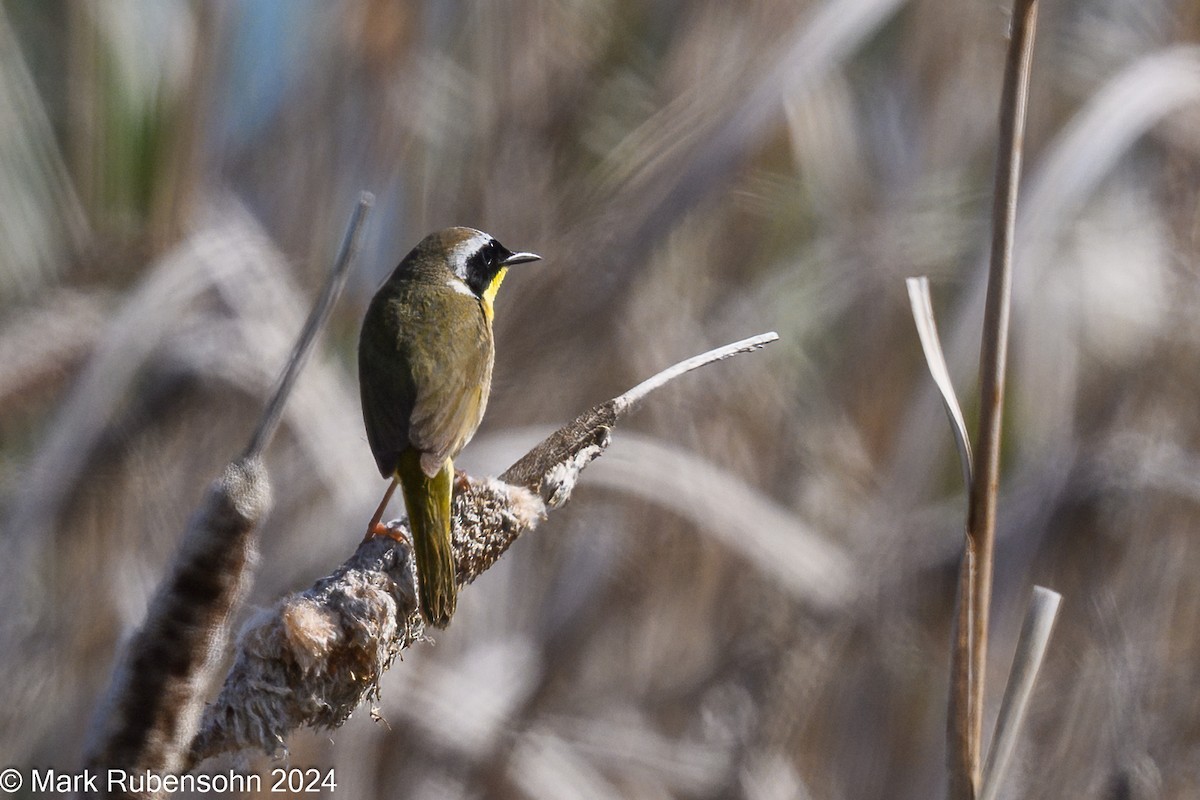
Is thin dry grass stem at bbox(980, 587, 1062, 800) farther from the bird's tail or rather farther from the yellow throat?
the yellow throat

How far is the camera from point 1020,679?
3.61 ft

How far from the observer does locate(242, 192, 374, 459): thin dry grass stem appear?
0.77m

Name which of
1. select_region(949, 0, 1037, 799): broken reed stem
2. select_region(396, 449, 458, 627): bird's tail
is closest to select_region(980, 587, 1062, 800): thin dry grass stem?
select_region(949, 0, 1037, 799): broken reed stem

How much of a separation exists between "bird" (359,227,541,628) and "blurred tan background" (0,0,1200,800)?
0.21 meters

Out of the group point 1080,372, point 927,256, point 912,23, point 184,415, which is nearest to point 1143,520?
point 1080,372

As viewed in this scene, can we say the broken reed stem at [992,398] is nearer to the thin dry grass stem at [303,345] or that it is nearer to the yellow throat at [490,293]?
the thin dry grass stem at [303,345]

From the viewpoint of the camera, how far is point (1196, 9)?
137 inches

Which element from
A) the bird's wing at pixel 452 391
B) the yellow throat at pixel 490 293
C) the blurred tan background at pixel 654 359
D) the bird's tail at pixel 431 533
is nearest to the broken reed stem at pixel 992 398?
the bird's tail at pixel 431 533

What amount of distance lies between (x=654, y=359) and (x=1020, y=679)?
7.24 ft

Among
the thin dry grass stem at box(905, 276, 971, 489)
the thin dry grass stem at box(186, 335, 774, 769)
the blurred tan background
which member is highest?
the thin dry grass stem at box(905, 276, 971, 489)

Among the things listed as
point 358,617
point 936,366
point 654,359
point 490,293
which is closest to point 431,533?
point 358,617

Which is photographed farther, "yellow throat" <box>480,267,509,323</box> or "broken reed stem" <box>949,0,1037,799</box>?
"yellow throat" <box>480,267,509,323</box>

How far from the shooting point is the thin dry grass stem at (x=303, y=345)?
2.52 ft

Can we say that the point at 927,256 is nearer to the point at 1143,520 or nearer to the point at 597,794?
the point at 1143,520
